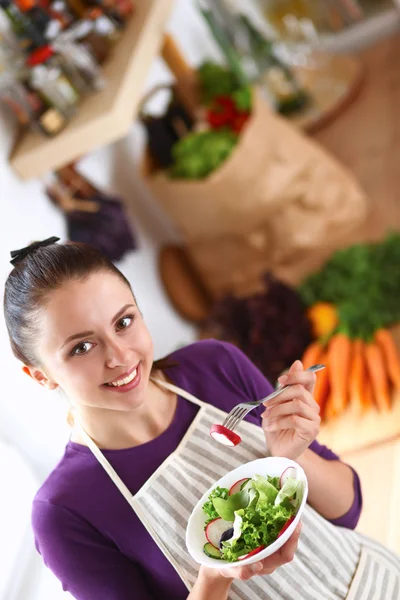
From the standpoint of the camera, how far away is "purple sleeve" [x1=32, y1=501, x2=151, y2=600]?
89cm

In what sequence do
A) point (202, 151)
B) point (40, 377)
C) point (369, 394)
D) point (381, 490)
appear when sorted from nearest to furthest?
point (40, 377), point (381, 490), point (369, 394), point (202, 151)

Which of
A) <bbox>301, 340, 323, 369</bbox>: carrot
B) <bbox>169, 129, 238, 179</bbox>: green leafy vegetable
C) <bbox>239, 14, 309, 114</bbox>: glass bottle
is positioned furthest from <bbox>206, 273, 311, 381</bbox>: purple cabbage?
<bbox>239, 14, 309, 114</bbox>: glass bottle

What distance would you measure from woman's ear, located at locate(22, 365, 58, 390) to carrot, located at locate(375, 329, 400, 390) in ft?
3.45

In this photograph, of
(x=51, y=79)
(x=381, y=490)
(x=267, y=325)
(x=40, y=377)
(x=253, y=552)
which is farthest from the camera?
(x=267, y=325)

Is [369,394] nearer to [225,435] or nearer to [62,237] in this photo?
[62,237]

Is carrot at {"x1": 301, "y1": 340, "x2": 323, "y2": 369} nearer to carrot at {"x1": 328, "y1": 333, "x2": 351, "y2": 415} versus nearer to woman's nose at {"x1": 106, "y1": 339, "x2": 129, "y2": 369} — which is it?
carrot at {"x1": 328, "y1": 333, "x2": 351, "y2": 415}

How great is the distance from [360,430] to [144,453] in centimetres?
79

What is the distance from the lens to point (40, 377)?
851mm

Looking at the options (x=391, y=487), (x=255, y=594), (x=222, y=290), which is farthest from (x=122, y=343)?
(x=222, y=290)

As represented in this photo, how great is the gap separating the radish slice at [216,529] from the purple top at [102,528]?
0.46ft

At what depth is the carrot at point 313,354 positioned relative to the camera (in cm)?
188

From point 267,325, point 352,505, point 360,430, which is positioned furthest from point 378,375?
point 352,505

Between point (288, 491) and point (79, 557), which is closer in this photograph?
point (288, 491)

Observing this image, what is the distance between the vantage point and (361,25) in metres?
4.08
